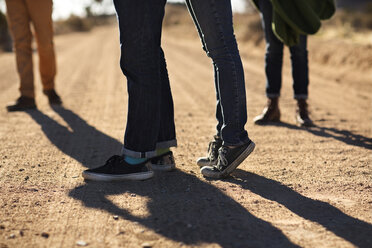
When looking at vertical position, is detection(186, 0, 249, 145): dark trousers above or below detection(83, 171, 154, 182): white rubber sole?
above

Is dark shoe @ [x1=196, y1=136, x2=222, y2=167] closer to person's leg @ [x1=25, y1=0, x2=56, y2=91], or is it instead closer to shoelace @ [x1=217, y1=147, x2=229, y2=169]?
shoelace @ [x1=217, y1=147, x2=229, y2=169]

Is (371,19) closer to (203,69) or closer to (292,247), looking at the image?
(203,69)

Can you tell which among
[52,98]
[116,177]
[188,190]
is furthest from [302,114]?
[52,98]

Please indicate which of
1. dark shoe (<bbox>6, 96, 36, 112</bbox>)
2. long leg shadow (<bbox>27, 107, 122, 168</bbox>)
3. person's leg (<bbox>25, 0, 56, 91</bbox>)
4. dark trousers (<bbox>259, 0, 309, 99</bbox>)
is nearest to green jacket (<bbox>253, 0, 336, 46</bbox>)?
dark trousers (<bbox>259, 0, 309, 99</bbox>)

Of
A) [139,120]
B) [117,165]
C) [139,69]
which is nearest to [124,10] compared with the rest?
[139,69]

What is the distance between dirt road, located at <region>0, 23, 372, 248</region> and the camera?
6.34 feet

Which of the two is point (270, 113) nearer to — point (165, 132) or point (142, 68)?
point (165, 132)

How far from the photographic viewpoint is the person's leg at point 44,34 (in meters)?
4.88

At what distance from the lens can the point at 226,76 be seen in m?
2.61

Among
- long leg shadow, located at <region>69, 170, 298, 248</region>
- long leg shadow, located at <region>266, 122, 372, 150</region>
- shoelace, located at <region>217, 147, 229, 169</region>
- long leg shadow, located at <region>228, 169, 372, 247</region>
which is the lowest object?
long leg shadow, located at <region>266, 122, 372, 150</region>

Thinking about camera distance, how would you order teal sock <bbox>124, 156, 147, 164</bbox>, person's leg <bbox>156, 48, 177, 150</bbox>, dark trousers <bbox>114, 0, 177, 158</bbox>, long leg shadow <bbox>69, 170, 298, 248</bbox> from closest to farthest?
long leg shadow <bbox>69, 170, 298, 248</bbox> → dark trousers <bbox>114, 0, 177, 158</bbox> → teal sock <bbox>124, 156, 147, 164</bbox> → person's leg <bbox>156, 48, 177, 150</bbox>

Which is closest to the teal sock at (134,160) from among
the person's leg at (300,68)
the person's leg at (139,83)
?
the person's leg at (139,83)

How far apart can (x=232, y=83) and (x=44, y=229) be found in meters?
1.23

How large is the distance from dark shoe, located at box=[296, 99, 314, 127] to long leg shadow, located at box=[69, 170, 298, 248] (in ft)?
6.02
